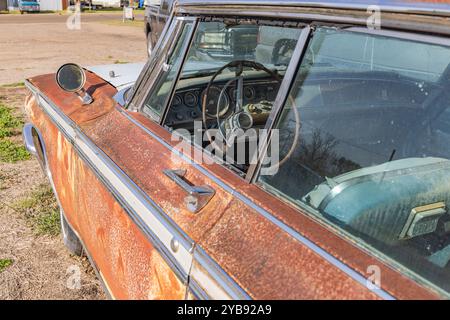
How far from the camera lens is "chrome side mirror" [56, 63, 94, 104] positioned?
8.74ft

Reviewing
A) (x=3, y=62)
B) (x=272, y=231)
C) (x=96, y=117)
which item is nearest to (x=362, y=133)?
(x=272, y=231)

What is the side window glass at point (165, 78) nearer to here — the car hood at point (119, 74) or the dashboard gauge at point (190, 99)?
the dashboard gauge at point (190, 99)

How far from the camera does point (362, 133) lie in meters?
1.44

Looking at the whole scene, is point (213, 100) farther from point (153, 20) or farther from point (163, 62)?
point (153, 20)

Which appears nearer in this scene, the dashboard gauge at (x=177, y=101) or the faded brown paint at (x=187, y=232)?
the faded brown paint at (x=187, y=232)

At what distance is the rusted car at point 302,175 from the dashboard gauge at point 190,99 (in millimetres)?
482

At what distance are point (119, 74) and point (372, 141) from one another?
7.69 feet

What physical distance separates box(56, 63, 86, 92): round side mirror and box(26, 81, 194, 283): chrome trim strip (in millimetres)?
346

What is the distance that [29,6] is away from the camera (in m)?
34.9

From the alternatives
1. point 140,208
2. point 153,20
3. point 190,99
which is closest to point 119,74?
point 190,99

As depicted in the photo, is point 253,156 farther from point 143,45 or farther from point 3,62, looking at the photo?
point 143,45

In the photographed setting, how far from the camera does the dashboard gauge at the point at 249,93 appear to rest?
235 cm

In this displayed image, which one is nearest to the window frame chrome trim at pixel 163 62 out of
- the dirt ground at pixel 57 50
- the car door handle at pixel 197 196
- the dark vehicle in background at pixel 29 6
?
the car door handle at pixel 197 196

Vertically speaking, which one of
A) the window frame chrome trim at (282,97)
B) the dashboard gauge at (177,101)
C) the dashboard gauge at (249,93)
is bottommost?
the dashboard gauge at (177,101)
